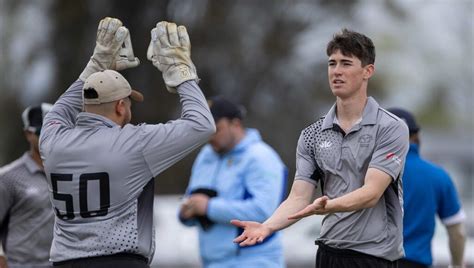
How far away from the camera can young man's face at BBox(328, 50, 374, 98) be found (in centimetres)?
639

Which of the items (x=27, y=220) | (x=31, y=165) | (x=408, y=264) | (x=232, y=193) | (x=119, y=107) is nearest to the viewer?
(x=119, y=107)

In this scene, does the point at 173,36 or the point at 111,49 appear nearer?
the point at 173,36

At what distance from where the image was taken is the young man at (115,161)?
253 inches

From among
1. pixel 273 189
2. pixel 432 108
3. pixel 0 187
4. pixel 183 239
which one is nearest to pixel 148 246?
pixel 0 187

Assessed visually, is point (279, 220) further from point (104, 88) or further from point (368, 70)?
point (104, 88)

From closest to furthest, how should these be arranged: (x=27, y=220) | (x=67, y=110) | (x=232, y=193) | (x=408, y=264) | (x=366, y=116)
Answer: (x=366, y=116)
(x=67, y=110)
(x=27, y=220)
(x=408, y=264)
(x=232, y=193)

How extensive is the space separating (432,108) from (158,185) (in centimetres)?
3091

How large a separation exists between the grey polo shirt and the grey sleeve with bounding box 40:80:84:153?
60.3 inches

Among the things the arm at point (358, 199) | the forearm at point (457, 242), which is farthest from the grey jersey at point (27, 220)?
the forearm at point (457, 242)

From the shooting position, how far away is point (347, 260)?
642 centimetres

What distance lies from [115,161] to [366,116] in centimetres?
144

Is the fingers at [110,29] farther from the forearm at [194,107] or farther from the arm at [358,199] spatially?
the arm at [358,199]

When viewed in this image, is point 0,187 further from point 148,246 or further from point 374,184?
point 374,184

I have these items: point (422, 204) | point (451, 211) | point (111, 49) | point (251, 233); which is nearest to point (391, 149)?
point (251, 233)
